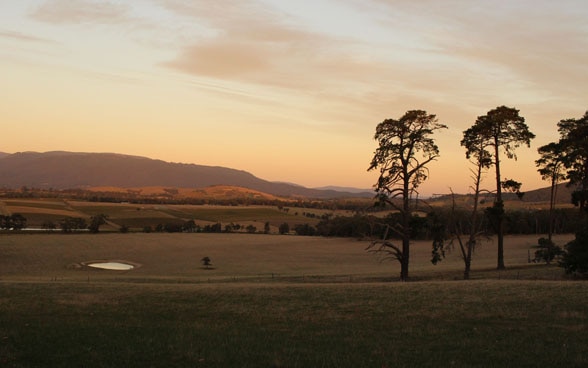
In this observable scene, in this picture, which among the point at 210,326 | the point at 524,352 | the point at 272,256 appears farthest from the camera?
the point at 272,256

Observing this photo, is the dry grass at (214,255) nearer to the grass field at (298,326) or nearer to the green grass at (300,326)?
the grass field at (298,326)

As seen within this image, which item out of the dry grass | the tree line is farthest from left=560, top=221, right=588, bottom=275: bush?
the dry grass

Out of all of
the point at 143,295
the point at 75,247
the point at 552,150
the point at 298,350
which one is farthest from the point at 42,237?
the point at 298,350

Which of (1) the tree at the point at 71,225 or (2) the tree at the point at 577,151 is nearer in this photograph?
(2) the tree at the point at 577,151

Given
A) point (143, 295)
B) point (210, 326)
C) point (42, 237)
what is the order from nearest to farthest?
point (210, 326)
point (143, 295)
point (42, 237)

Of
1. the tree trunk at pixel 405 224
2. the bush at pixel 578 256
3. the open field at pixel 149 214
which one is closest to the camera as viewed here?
the bush at pixel 578 256

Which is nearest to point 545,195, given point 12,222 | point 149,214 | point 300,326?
point 149,214

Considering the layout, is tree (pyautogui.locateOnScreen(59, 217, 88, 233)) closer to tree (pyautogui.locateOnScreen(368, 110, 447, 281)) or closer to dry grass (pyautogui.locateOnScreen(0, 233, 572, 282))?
dry grass (pyautogui.locateOnScreen(0, 233, 572, 282))

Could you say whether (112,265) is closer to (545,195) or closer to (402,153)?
(402,153)

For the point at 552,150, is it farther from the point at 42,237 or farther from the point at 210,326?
the point at 42,237

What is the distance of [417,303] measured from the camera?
21281 millimetres

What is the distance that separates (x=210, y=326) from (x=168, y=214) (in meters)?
128

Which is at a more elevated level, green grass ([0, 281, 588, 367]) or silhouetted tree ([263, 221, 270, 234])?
green grass ([0, 281, 588, 367])

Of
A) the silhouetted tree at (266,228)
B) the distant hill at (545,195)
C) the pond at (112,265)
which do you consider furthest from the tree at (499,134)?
the distant hill at (545,195)
